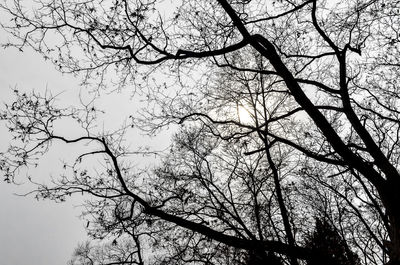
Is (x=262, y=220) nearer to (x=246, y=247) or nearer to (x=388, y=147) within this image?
(x=388, y=147)

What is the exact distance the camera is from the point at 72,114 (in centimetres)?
828

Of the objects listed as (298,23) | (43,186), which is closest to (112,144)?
(43,186)

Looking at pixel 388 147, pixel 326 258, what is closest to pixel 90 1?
pixel 326 258

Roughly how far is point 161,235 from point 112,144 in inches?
149

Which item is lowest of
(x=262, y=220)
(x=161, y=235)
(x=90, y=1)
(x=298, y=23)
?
(x=161, y=235)

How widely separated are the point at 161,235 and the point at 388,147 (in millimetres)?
9342

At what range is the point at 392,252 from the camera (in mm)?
4797

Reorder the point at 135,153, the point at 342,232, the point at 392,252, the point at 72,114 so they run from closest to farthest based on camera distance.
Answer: the point at 392,252 → the point at 72,114 → the point at 135,153 → the point at 342,232

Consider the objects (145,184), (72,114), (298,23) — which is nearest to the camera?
(298,23)

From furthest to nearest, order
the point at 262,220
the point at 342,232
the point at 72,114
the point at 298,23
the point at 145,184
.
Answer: the point at 342,232 → the point at 262,220 → the point at 145,184 → the point at 72,114 → the point at 298,23

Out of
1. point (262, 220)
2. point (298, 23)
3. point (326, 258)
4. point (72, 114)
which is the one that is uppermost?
point (298, 23)

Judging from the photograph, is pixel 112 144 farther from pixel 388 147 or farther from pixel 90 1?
pixel 388 147

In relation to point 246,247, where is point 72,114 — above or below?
above

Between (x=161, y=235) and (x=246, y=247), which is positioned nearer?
(x=246, y=247)
